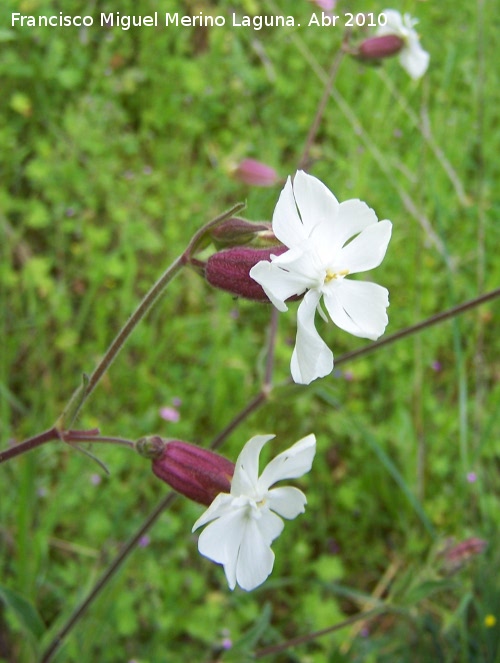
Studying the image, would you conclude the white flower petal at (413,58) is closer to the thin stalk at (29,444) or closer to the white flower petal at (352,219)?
the white flower petal at (352,219)

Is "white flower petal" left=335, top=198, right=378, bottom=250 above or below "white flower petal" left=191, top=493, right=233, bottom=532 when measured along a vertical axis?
above

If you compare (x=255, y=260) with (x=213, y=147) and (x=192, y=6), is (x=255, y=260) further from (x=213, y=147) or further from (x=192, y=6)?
(x=192, y=6)

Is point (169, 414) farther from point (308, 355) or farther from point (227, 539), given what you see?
point (308, 355)

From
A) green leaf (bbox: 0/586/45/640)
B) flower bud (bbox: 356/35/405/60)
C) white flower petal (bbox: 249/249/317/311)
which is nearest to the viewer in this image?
white flower petal (bbox: 249/249/317/311)

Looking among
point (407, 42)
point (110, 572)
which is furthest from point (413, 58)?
point (110, 572)

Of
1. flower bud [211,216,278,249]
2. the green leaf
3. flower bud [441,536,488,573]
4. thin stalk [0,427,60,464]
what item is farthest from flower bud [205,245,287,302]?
flower bud [441,536,488,573]

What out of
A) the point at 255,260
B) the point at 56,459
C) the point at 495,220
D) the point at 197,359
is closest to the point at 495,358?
the point at 495,220

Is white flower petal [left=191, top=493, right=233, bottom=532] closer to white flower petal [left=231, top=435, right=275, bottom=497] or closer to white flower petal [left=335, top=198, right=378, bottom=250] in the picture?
white flower petal [left=231, top=435, right=275, bottom=497]
